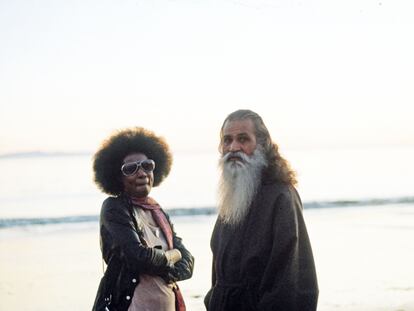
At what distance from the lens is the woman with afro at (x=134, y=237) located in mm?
4352

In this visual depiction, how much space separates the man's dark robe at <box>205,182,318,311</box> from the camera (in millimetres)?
3758

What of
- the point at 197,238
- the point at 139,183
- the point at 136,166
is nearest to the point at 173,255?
the point at 139,183

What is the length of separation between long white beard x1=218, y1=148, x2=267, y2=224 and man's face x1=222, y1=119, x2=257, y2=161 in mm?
27

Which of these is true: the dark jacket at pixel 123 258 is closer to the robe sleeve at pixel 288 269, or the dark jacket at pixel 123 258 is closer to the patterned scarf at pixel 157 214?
the patterned scarf at pixel 157 214

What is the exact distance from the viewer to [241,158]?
13.4 feet

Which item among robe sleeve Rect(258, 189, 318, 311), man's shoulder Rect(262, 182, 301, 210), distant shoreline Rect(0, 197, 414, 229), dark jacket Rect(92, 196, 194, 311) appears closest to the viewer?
robe sleeve Rect(258, 189, 318, 311)

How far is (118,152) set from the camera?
4.79m

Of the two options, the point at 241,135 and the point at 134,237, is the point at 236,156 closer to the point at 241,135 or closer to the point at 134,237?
the point at 241,135

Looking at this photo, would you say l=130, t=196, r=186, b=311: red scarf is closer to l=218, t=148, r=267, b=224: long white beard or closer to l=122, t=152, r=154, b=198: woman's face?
l=122, t=152, r=154, b=198: woman's face

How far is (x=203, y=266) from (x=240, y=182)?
5950 millimetres

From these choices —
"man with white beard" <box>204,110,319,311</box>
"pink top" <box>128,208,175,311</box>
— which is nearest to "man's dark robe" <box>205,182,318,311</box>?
"man with white beard" <box>204,110,319,311</box>

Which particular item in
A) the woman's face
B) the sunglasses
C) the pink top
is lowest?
the pink top

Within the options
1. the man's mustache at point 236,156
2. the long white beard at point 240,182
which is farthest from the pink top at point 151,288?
the man's mustache at point 236,156

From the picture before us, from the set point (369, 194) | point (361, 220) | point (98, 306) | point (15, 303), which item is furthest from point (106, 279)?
point (369, 194)
